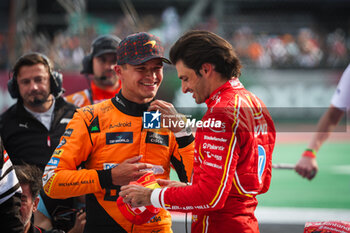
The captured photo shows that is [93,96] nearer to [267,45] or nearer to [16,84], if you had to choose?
[16,84]

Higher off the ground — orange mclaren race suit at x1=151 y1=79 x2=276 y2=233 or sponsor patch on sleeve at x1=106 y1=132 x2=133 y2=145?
sponsor patch on sleeve at x1=106 y1=132 x2=133 y2=145

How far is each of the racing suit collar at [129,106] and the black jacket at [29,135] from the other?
1.44 meters

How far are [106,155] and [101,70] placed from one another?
104 inches

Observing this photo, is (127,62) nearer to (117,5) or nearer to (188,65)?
(188,65)

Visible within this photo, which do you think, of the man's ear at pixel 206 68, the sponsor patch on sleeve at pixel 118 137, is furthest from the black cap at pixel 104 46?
the man's ear at pixel 206 68

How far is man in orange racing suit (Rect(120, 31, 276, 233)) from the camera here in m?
2.41

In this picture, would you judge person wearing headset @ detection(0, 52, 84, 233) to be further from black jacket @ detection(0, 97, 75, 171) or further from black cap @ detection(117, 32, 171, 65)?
black cap @ detection(117, 32, 171, 65)

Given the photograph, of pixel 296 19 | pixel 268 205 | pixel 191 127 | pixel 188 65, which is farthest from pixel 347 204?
pixel 296 19

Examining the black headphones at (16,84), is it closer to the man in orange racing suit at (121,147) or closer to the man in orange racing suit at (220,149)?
the man in orange racing suit at (121,147)

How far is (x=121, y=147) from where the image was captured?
3.11m

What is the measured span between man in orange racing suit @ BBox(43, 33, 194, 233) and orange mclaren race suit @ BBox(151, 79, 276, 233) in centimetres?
48

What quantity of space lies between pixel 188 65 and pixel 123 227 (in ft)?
4.12

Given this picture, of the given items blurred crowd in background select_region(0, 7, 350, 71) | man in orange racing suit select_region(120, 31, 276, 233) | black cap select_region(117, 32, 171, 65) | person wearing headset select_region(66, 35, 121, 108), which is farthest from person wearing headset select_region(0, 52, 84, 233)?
blurred crowd in background select_region(0, 7, 350, 71)

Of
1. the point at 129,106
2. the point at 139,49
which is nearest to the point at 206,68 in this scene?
the point at 139,49
